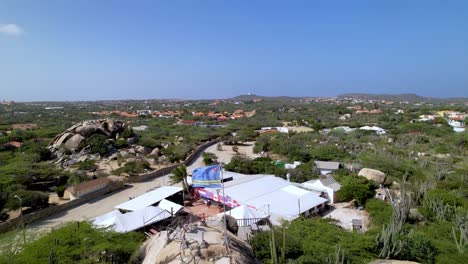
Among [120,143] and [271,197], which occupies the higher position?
[120,143]

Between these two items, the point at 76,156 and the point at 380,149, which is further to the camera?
the point at 380,149

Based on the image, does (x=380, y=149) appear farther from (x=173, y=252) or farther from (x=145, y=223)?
(x=173, y=252)

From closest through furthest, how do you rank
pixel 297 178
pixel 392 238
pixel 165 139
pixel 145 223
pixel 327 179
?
pixel 392 238
pixel 145 223
pixel 327 179
pixel 297 178
pixel 165 139

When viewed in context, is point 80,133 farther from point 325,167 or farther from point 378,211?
point 378,211

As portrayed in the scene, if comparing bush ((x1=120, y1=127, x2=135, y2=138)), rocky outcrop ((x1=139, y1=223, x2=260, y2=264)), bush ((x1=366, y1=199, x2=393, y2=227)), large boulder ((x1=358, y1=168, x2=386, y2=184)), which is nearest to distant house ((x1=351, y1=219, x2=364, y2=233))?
bush ((x1=366, y1=199, x2=393, y2=227))

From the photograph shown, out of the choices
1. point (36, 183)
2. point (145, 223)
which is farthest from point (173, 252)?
point (36, 183)

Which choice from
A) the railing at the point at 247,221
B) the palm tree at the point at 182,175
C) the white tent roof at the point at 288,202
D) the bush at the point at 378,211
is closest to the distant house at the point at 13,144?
the palm tree at the point at 182,175

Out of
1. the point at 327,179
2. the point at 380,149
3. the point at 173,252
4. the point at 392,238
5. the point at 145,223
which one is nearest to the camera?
the point at 173,252

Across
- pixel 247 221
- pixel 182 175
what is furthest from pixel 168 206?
pixel 247 221
